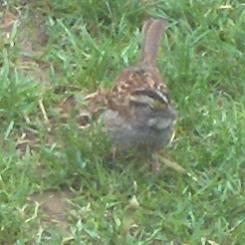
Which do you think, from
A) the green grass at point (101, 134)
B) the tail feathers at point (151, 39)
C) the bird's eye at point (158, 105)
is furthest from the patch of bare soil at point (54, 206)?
the tail feathers at point (151, 39)

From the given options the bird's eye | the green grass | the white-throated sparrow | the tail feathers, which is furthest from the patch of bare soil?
the tail feathers

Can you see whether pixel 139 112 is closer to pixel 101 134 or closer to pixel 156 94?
pixel 156 94

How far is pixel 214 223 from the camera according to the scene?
21.1 feet

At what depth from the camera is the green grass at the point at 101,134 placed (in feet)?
20.9

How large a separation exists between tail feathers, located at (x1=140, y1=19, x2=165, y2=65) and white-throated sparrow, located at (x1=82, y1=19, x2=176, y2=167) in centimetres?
21

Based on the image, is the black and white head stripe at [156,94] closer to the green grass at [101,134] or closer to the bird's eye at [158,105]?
the bird's eye at [158,105]

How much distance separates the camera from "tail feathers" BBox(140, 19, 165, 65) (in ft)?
23.3

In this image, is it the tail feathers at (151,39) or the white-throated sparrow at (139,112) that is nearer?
the white-throated sparrow at (139,112)

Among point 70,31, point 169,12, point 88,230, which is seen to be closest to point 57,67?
point 70,31

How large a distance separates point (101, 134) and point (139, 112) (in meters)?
0.28

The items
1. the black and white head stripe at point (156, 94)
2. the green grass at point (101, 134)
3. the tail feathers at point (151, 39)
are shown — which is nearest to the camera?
the green grass at point (101, 134)

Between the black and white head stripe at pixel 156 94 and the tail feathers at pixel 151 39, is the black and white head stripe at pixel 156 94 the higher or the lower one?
the higher one

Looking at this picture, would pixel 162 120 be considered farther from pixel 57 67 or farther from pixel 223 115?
pixel 57 67

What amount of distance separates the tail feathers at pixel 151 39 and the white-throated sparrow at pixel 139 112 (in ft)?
0.68
